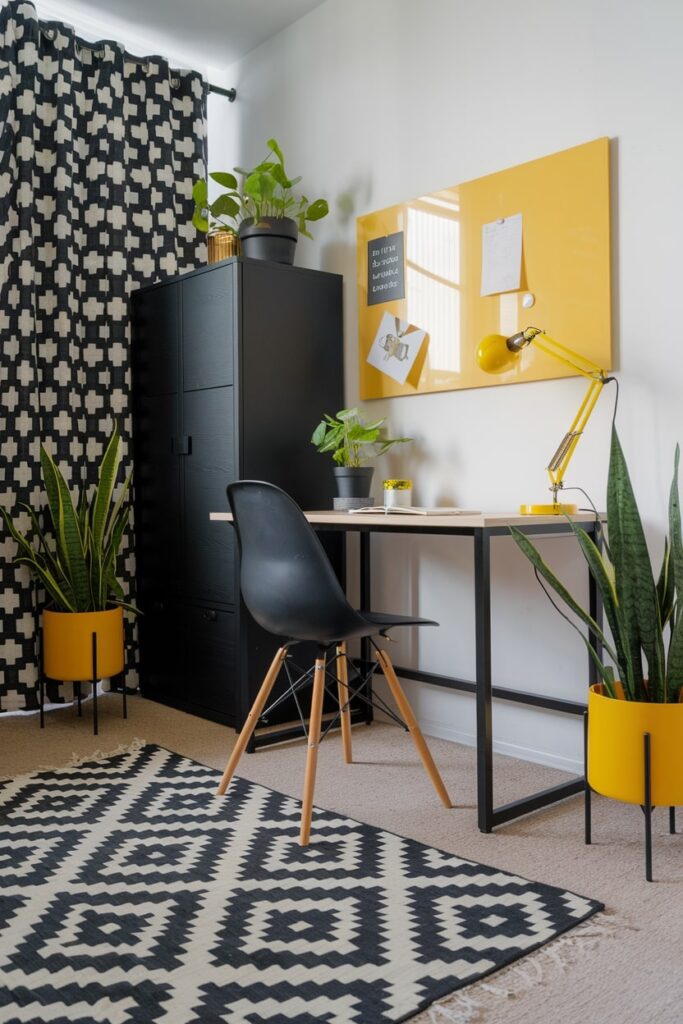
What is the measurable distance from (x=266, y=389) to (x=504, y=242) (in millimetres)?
853

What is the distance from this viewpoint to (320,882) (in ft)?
5.65

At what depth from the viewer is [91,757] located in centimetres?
254

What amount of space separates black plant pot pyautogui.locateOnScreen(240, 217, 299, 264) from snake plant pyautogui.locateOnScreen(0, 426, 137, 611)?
2.54 ft

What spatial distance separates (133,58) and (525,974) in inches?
129

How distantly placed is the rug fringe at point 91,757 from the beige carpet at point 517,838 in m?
0.02

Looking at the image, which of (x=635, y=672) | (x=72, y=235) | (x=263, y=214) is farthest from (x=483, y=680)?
(x=72, y=235)

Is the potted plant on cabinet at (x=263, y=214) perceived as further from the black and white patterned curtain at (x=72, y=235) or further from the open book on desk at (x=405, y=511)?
the open book on desk at (x=405, y=511)

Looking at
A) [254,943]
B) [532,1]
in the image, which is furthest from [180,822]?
[532,1]

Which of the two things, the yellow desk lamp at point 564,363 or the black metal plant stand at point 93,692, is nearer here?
the yellow desk lamp at point 564,363

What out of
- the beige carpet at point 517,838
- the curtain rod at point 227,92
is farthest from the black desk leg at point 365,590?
the curtain rod at point 227,92

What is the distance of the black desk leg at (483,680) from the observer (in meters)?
1.98

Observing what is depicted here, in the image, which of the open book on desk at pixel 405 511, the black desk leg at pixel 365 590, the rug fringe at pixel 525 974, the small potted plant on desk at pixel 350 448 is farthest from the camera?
the black desk leg at pixel 365 590

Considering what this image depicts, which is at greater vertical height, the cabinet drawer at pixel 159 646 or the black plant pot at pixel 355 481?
the black plant pot at pixel 355 481

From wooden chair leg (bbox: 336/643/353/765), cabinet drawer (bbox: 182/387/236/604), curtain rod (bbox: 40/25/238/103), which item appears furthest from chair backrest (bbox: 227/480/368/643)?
curtain rod (bbox: 40/25/238/103)
